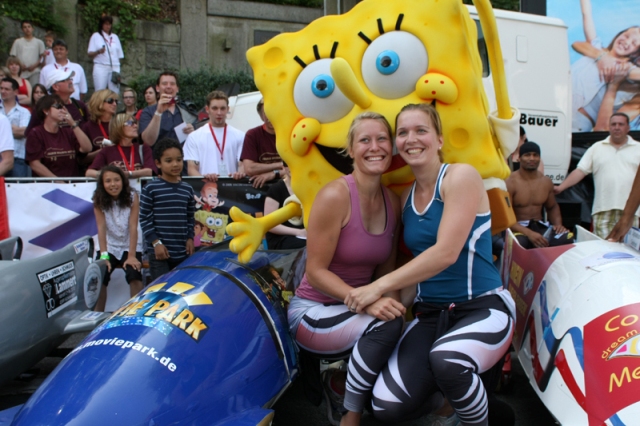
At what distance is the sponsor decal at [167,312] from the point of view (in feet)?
8.27

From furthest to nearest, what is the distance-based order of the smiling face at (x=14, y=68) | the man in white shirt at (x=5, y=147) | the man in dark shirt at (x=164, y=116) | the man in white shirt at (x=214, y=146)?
the smiling face at (x=14, y=68)
the man in dark shirt at (x=164, y=116)
the man in white shirt at (x=214, y=146)
the man in white shirt at (x=5, y=147)

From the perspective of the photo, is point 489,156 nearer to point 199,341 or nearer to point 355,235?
point 355,235

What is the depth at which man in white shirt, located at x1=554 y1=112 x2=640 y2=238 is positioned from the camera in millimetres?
6465

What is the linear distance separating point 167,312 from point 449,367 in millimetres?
1215

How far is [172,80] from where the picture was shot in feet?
21.3

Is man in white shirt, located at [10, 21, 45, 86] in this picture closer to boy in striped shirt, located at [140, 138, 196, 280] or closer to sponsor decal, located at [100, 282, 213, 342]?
boy in striped shirt, located at [140, 138, 196, 280]

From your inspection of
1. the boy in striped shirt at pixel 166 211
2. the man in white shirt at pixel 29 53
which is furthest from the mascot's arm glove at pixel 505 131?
the man in white shirt at pixel 29 53

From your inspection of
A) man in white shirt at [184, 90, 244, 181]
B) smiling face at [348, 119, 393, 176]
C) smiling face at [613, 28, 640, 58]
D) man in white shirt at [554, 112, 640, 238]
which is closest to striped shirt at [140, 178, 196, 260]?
man in white shirt at [184, 90, 244, 181]

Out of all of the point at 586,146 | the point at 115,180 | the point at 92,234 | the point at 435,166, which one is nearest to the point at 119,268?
the point at 92,234

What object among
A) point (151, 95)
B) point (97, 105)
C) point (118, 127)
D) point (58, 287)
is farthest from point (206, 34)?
point (58, 287)

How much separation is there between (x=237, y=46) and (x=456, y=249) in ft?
39.5

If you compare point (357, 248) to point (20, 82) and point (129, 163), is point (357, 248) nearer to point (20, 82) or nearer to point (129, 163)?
point (129, 163)

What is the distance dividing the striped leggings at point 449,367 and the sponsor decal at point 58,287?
222 cm

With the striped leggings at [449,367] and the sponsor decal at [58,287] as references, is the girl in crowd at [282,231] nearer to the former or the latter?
the sponsor decal at [58,287]
